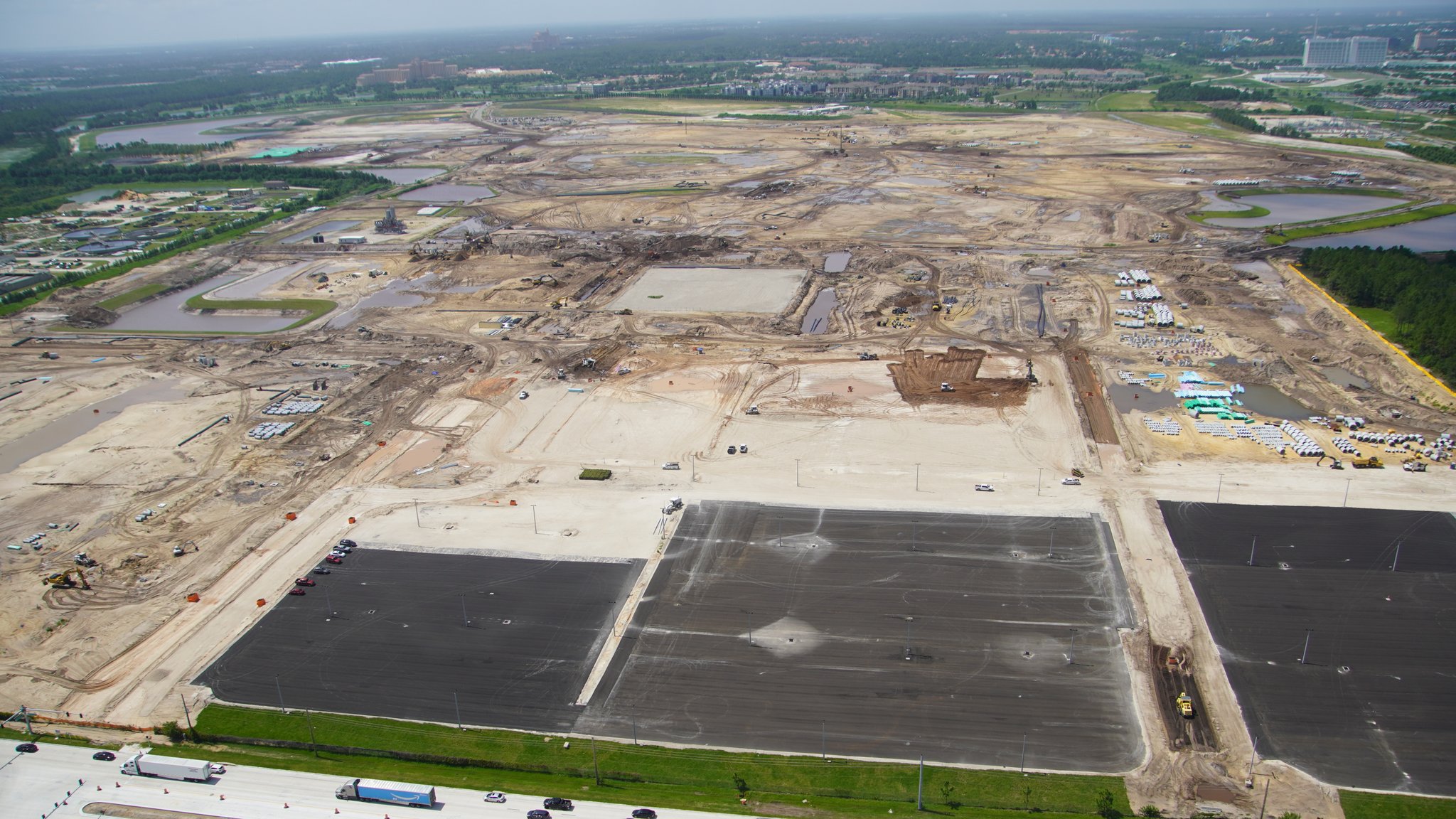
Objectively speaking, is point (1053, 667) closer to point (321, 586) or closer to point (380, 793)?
point (380, 793)

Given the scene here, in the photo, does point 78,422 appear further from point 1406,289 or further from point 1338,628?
point 1406,289

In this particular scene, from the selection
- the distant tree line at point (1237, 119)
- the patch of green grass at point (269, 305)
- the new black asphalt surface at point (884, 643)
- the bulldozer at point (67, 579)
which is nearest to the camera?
the new black asphalt surface at point (884, 643)

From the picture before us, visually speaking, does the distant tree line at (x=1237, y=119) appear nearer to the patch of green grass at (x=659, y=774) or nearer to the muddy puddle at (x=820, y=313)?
the muddy puddle at (x=820, y=313)

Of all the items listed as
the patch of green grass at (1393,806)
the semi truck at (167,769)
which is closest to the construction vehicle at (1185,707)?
the patch of green grass at (1393,806)

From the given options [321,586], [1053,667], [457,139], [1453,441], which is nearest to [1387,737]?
[1053,667]

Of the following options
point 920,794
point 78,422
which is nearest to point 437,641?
point 920,794

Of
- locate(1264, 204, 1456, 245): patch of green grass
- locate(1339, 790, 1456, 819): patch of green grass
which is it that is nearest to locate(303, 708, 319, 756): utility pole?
locate(1339, 790, 1456, 819): patch of green grass
